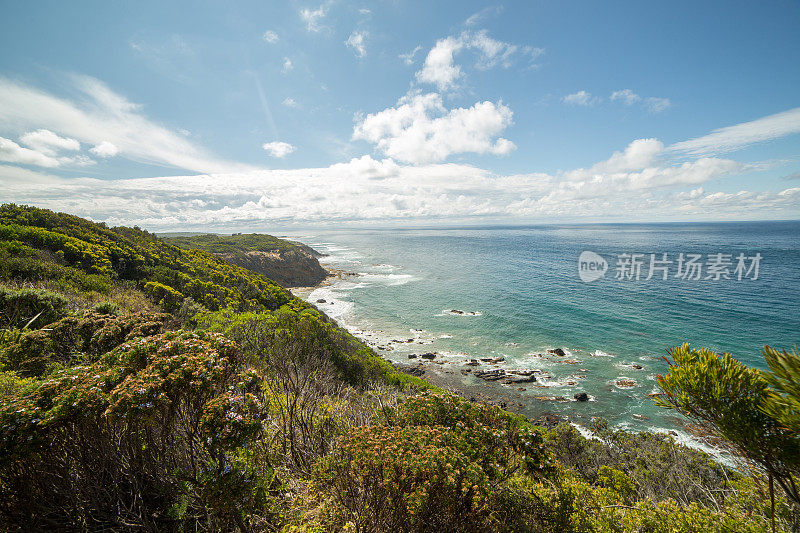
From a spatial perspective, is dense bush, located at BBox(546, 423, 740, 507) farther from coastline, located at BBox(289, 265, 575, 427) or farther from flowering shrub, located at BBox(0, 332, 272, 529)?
flowering shrub, located at BBox(0, 332, 272, 529)

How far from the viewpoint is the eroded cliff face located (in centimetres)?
6034

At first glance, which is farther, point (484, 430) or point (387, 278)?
point (387, 278)

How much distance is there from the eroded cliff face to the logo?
180ft

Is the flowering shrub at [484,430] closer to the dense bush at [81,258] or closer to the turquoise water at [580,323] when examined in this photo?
the turquoise water at [580,323]

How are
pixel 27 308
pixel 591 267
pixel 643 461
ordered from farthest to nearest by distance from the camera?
pixel 591 267 → pixel 643 461 → pixel 27 308

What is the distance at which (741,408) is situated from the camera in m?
3.84

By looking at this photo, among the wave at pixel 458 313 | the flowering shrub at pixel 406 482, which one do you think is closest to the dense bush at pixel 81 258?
the flowering shrub at pixel 406 482

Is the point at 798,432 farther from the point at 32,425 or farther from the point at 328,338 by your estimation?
the point at 328,338

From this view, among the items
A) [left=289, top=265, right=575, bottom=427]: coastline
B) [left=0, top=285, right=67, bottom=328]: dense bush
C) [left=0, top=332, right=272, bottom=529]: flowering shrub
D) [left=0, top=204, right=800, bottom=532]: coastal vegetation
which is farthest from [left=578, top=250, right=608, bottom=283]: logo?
[left=0, top=285, right=67, bottom=328]: dense bush

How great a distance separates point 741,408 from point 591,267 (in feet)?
270

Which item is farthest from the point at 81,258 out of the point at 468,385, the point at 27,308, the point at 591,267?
the point at 591,267

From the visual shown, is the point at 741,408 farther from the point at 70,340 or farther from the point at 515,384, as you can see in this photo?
the point at 515,384

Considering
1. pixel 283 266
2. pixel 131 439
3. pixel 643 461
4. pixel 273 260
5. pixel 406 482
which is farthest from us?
pixel 273 260

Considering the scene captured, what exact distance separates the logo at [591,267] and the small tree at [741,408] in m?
60.8
